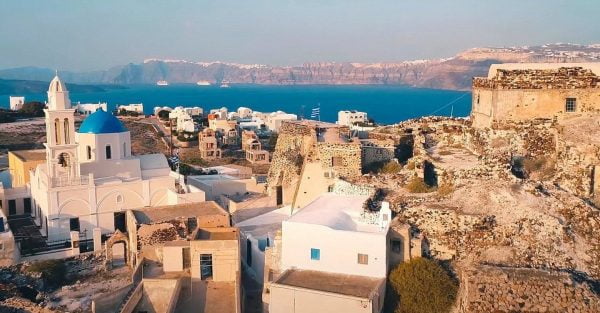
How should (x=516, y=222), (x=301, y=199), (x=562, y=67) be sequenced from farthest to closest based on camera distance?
(x=301, y=199) → (x=562, y=67) → (x=516, y=222)

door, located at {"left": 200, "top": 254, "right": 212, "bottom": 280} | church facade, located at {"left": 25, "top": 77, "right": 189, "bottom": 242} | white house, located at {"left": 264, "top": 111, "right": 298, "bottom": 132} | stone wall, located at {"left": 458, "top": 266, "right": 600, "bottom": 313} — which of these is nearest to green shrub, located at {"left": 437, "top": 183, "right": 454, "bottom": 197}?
stone wall, located at {"left": 458, "top": 266, "right": 600, "bottom": 313}

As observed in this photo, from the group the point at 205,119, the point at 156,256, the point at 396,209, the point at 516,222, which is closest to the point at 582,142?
the point at 516,222

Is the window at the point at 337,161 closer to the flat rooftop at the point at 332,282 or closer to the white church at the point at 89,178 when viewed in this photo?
the flat rooftop at the point at 332,282

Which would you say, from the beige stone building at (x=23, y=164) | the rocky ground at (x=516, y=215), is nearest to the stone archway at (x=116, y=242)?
the rocky ground at (x=516, y=215)

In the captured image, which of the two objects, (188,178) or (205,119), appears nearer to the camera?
(188,178)

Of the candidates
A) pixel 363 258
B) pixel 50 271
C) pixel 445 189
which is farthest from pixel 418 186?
pixel 50 271

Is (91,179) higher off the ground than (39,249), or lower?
higher

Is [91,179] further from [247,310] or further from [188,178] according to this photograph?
[247,310]

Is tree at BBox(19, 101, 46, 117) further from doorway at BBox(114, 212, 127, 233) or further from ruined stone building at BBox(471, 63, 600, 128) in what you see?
ruined stone building at BBox(471, 63, 600, 128)
